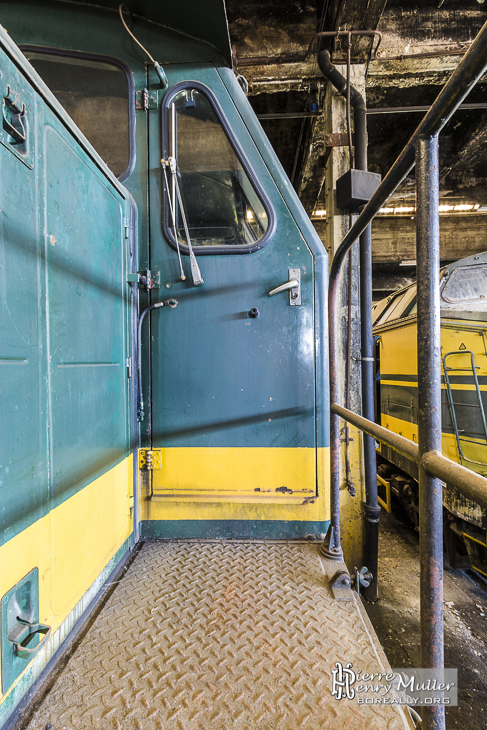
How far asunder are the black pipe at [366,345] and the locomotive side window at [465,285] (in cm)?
147

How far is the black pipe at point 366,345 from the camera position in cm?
295

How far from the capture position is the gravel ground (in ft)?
7.40

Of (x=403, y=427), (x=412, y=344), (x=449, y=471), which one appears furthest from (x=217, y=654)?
(x=403, y=427)

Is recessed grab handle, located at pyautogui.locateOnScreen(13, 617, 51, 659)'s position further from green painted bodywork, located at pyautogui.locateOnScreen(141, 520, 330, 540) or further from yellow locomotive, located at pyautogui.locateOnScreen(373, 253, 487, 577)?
yellow locomotive, located at pyautogui.locateOnScreen(373, 253, 487, 577)

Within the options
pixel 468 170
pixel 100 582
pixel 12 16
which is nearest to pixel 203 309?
pixel 100 582

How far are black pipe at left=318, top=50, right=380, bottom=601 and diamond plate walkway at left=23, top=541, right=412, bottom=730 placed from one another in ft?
5.23

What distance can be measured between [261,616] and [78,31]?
2685 mm

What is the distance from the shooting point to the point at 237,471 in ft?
5.59

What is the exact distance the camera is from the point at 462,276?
3.96 meters

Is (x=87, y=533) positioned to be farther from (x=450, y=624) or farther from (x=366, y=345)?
(x=450, y=624)

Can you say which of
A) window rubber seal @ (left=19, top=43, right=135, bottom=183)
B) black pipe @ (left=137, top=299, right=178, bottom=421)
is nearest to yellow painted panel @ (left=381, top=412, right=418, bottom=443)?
black pipe @ (left=137, top=299, right=178, bottom=421)

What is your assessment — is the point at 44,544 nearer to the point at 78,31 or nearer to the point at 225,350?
the point at 225,350

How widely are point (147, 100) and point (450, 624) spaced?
→ 13.7ft

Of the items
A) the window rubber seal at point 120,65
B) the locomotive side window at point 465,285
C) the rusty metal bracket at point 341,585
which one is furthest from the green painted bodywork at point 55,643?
the locomotive side window at point 465,285
